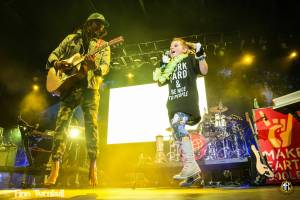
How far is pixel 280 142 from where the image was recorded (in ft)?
14.0

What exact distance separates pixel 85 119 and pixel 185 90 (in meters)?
1.28

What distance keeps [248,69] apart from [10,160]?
912 centimetres

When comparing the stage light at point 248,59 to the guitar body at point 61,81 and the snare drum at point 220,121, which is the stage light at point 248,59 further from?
the guitar body at point 61,81

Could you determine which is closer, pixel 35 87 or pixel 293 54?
pixel 293 54

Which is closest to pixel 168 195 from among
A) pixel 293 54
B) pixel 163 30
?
pixel 163 30

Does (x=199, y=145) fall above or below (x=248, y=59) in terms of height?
below

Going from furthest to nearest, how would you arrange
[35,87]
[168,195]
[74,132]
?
[35,87]
[74,132]
[168,195]

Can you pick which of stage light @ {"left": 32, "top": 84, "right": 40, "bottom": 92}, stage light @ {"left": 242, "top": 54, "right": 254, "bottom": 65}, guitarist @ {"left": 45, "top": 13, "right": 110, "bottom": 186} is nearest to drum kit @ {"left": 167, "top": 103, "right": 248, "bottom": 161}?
stage light @ {"left": 242, "top": 54, "right": 254, "bottom": 65}

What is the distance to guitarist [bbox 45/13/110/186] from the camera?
7.67 feet

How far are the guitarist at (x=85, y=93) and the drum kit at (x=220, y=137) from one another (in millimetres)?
4162

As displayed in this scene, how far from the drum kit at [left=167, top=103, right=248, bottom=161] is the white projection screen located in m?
1.07

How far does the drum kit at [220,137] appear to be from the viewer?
230 inches

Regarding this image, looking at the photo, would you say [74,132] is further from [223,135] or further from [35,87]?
[223,135]

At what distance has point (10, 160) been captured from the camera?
21.7ft
